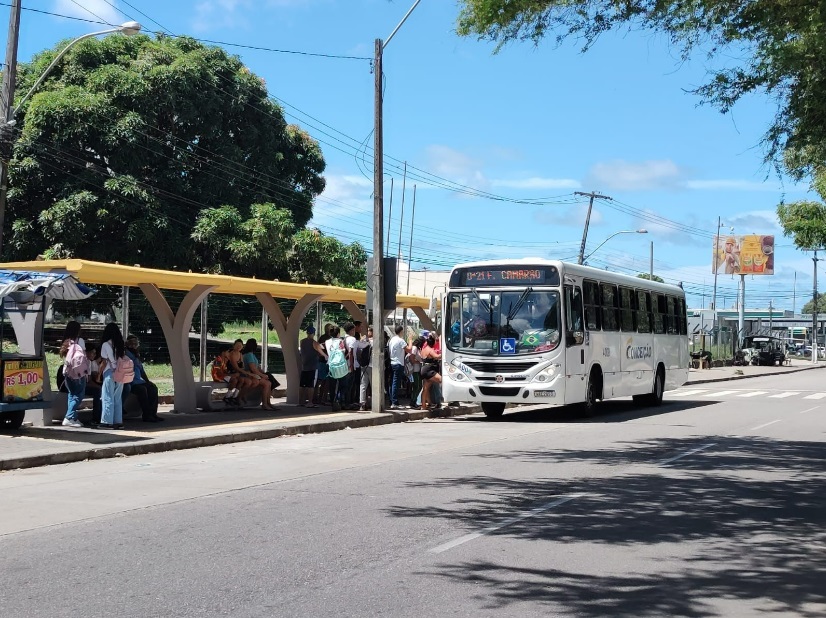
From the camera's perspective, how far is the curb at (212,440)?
1238cm

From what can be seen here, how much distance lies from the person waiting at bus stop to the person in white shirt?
20.3ft

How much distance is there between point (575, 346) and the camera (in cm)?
2005

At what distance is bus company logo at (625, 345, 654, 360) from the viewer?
23.7 metres

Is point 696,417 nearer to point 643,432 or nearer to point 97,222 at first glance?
point 643,432

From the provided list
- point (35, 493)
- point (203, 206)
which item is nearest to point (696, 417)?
point (35, 493)

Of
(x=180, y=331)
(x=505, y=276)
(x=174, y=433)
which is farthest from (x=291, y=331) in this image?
(x=174, y=433)

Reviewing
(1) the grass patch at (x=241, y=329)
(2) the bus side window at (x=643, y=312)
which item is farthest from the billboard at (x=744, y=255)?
(1) the grass patch at (x=241, y=329)

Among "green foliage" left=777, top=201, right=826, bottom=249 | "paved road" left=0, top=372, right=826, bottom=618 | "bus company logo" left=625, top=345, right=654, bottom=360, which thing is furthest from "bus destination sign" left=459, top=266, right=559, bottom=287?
"green foliage" left=777, top=201, right=826, bottom=249

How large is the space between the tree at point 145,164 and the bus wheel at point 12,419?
16.1 meters

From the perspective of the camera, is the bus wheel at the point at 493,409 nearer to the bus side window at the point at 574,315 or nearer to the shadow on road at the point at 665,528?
the bus side window at the point at 574,315

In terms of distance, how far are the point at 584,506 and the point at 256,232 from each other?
23.7 metres

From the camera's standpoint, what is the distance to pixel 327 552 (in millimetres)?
7289

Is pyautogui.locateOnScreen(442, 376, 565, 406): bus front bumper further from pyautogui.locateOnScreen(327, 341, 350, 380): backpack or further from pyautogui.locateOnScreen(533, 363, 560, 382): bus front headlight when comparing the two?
pyautogui.locateOnScreen(327, 341, 350, 380): backpack

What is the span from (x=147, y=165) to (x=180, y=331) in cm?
1562
